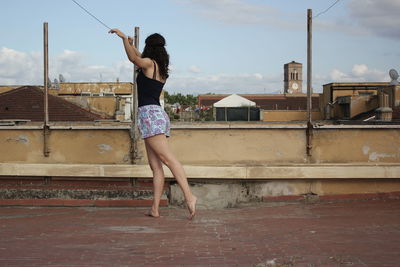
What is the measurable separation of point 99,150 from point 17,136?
3.67ft

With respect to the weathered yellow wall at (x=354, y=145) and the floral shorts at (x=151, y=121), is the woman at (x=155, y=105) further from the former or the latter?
the weathered yellow wall at (x=354, y=145)

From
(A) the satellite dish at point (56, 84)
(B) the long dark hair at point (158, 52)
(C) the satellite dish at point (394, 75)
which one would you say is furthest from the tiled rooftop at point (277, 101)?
(B) the long dark hair at point (158, 52)

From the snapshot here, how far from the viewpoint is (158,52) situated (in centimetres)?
519

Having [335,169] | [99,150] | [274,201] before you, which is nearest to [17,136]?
[99,150]

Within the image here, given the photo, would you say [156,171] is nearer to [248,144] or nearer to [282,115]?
[248,144]

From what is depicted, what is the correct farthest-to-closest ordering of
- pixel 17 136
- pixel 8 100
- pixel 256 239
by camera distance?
pixel 8 100 → pixel 17 136 → pixel 256 239

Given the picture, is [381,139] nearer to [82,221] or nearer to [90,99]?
[82,221]

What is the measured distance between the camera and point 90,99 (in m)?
37.3

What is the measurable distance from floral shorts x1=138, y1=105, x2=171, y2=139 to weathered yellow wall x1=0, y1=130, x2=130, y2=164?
5.31ft

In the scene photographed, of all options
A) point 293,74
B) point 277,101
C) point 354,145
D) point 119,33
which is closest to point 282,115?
point 277,101

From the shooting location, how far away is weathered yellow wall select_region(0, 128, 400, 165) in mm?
6707

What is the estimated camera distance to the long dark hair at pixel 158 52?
519 centimetres

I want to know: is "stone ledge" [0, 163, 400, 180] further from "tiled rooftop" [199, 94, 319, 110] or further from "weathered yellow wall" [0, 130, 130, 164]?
"tiled rooftop" [199, 94, 319, 110]

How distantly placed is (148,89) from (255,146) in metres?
2.06
